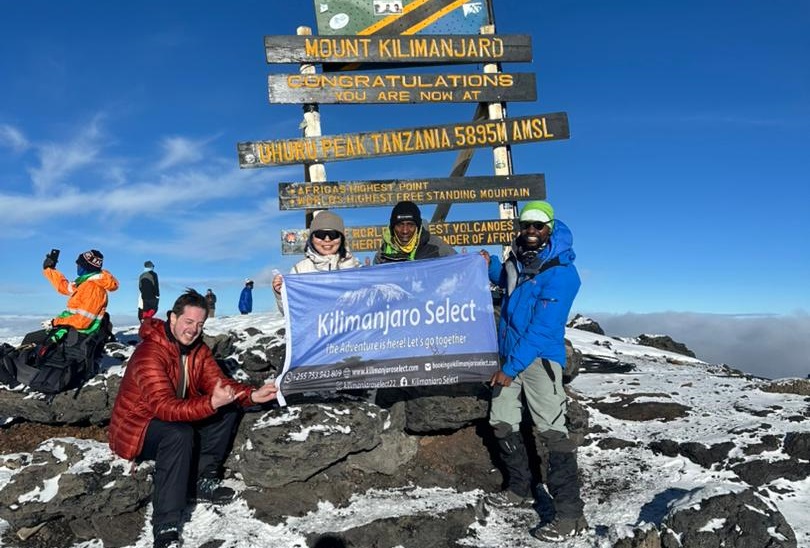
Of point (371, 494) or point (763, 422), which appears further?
point (763, 422)

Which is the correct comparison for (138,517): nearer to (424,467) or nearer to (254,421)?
(254,421)

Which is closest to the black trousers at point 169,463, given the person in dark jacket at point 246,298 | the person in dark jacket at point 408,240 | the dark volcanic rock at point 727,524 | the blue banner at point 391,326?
the blue banner at point 391,326

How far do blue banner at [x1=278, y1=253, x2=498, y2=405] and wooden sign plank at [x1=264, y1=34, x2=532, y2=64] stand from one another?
714cm

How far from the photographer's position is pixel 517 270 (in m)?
5.41

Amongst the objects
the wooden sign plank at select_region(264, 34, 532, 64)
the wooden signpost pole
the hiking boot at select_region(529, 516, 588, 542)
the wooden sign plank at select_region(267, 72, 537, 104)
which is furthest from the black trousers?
the wooden sign plank at select_region(264, 34, 532, 64)

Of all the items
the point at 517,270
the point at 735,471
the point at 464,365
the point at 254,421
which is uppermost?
the point at 517,270

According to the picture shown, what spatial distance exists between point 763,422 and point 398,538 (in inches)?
216

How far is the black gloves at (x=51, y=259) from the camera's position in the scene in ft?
25.2

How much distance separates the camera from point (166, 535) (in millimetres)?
4785

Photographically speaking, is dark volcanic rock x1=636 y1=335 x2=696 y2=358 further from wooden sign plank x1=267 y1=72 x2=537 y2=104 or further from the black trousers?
the black trousers

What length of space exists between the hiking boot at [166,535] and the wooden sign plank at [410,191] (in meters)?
7.46

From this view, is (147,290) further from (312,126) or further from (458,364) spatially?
(458,364)

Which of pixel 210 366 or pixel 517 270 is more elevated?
pixel 517 270

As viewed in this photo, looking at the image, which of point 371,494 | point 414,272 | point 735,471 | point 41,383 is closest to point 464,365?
point 414,272
